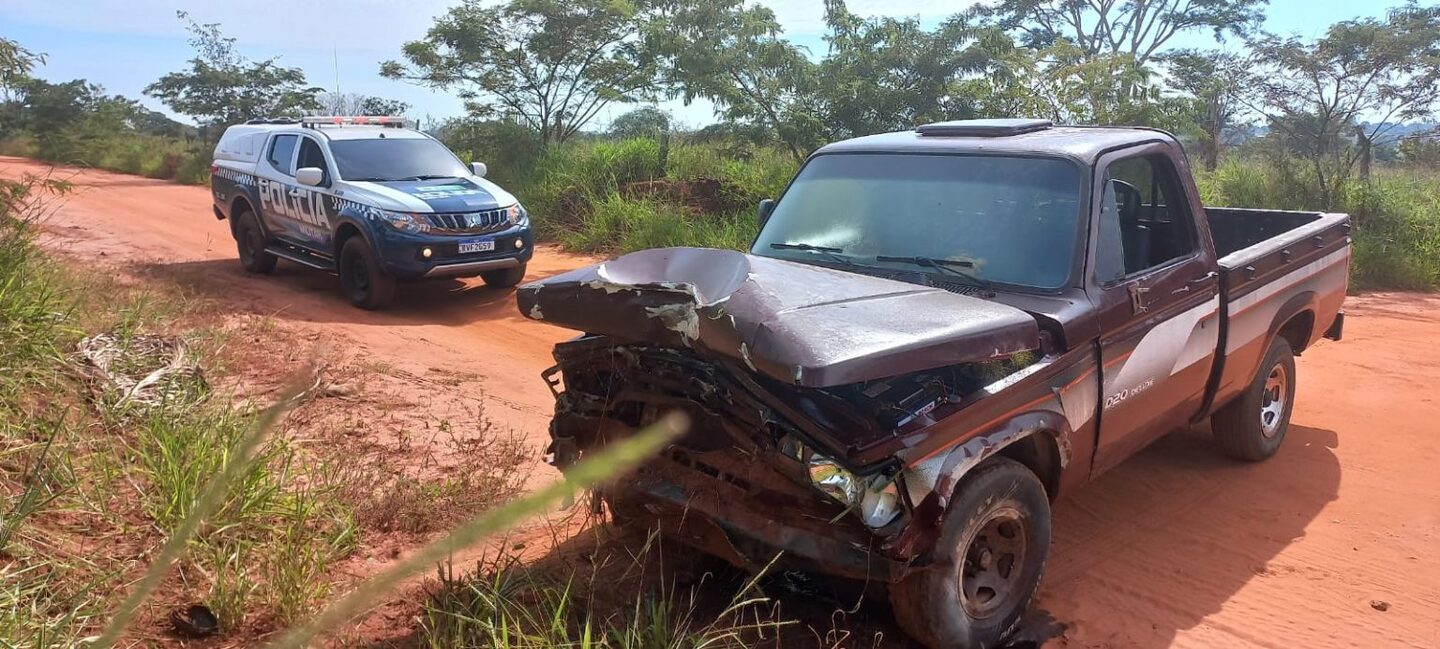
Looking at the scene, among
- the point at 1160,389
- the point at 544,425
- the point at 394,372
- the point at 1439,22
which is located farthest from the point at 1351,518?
the point at 1439,22

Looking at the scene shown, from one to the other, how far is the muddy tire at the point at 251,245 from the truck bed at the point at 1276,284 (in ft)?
32.1

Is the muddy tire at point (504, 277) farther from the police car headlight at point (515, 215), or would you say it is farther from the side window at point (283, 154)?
the side window at point (283, 154)

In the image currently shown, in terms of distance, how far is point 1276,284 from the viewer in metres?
5.05

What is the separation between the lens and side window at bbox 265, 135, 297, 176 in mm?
10336

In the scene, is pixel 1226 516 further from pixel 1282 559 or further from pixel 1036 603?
pixel 1036 603

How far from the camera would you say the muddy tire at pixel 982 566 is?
3207mm

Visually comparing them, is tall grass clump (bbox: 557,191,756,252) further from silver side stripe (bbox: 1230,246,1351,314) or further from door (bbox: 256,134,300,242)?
silver side stripe (bbox: 1230,246,1351,314)

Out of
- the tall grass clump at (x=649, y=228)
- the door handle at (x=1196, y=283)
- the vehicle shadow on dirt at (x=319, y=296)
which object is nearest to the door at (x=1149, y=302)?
the door handle at (x=1196, y=283)

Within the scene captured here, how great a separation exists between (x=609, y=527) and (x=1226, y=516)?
3.00 meters

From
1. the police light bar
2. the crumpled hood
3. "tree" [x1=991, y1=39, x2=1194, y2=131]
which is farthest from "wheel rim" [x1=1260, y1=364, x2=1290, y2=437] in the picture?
the police light bar

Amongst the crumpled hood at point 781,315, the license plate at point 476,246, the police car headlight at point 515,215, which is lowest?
the license plate at point 476,246

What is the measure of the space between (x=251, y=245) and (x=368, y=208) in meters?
3.03

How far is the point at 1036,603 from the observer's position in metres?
3.86

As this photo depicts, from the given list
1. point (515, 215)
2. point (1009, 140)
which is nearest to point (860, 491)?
point (1009, 140)
